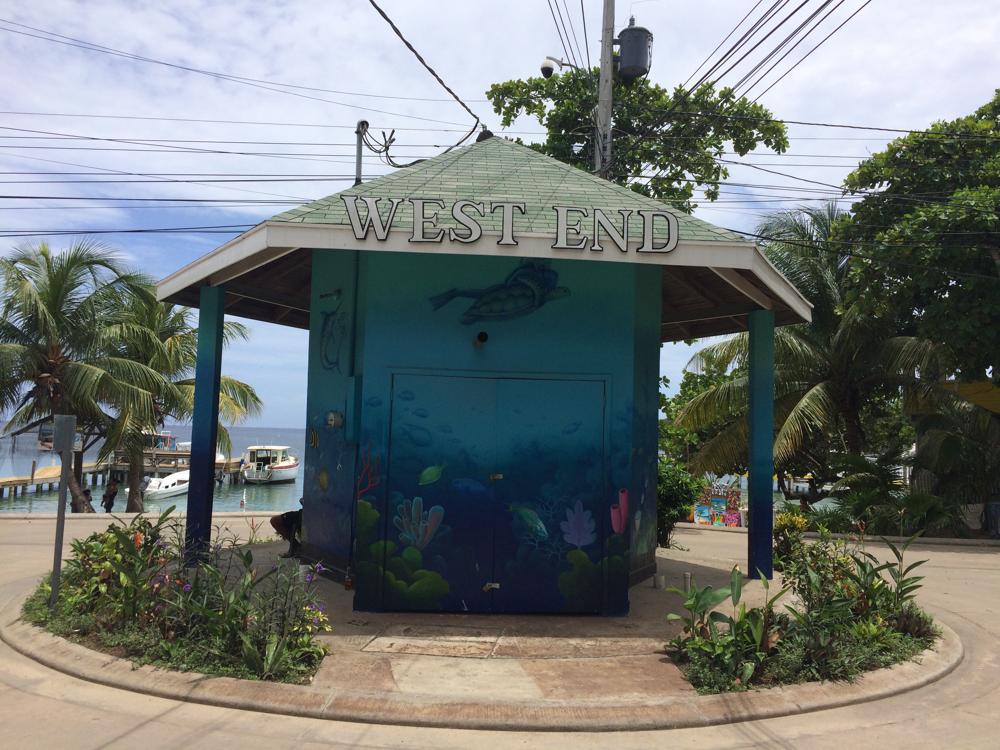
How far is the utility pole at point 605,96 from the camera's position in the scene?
16.6m

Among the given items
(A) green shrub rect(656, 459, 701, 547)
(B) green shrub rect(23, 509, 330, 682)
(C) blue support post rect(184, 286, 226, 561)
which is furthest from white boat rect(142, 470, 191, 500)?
(B) green shrub rect(23, 509, 330, 682)

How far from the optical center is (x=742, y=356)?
2328 cm

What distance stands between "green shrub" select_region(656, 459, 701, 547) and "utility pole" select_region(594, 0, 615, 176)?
21.0 feet

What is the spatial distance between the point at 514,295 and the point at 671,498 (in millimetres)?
7117

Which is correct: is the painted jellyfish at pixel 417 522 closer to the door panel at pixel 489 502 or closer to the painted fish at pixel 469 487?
the door panel at pixel 489 502

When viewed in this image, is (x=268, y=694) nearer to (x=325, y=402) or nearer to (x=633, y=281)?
(x=325, y=402)

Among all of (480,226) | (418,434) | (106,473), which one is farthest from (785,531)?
(106,473)

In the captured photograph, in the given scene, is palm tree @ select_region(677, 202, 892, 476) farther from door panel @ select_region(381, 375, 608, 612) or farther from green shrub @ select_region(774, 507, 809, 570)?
door panel @ select_region(381, 375, 608, 612)

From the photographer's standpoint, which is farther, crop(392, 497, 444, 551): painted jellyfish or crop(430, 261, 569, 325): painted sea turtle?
crop(430, 261, 569, 325): painted sea turtle

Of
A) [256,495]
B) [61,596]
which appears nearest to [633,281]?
[61,596]

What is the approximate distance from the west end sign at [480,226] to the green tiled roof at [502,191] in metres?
0.09

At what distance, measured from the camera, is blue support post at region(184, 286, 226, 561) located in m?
10.3

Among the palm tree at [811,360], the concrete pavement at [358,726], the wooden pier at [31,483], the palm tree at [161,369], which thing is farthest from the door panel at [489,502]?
the wooden pier at [31,483]

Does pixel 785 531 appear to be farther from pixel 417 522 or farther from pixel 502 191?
pixel 502 191
